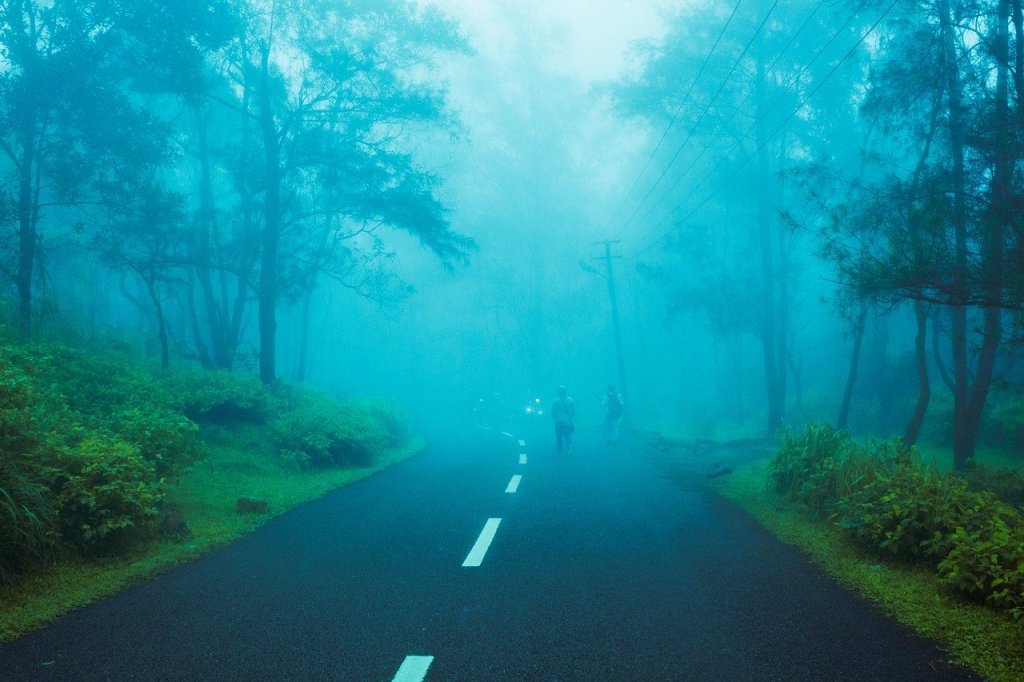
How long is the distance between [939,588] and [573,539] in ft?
11.5

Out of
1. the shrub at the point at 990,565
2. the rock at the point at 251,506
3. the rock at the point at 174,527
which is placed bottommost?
the rock at the point at 251,506

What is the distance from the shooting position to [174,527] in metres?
7.68

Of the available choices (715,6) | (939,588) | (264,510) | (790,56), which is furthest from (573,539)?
(715,6)

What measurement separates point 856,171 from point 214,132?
2330 centimetres

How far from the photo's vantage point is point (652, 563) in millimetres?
6785

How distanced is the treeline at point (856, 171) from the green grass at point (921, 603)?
2.93 m

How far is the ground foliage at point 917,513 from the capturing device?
17.5ft

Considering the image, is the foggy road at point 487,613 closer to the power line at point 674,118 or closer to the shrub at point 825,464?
the shrub at point 825,464

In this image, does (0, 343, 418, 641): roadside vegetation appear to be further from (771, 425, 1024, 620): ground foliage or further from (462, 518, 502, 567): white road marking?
(771, 425, 1024, 620): ground foliage

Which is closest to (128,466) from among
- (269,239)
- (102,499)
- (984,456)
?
(102,499)

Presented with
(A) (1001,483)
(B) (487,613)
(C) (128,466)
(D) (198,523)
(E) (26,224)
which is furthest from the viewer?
(E) (26,224)

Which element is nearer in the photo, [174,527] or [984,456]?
[174,527]

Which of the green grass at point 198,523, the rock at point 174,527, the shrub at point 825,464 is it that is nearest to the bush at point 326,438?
the green grass at point 198,523

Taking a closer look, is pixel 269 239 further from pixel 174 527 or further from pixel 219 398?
pixel 174 527
